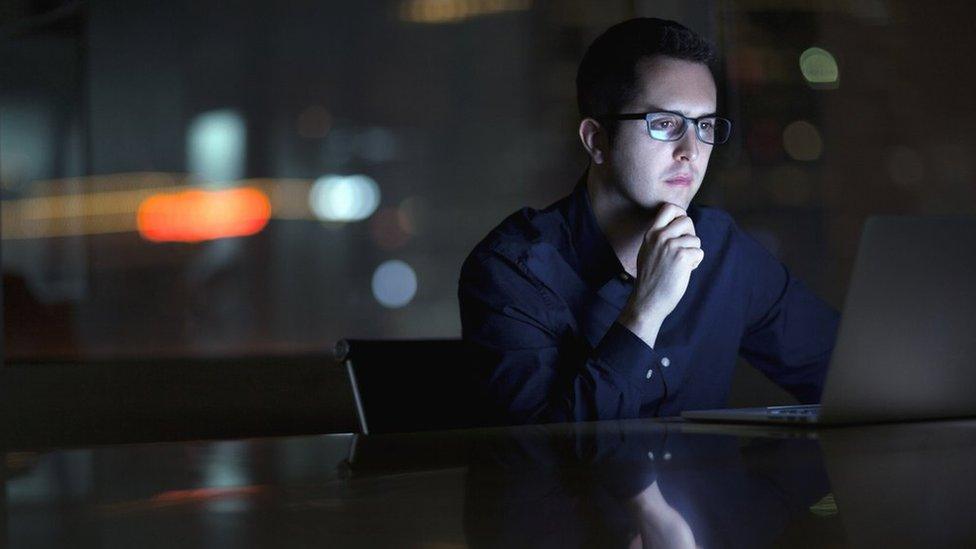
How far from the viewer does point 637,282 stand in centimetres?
181

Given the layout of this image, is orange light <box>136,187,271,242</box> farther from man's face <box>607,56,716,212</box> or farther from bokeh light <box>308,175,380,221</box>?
man's face <box>607,56,716,212</box>

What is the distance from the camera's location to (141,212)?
4047mm

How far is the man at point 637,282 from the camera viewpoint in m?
1.80

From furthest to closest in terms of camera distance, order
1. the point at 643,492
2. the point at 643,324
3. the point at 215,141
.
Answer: the point at 215,141
the point at 643,324
the point at 643,492

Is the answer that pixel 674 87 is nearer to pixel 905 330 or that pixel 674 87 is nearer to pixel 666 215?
pixel 666 215

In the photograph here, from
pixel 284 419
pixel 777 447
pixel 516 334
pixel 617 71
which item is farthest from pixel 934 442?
pixel 284 419

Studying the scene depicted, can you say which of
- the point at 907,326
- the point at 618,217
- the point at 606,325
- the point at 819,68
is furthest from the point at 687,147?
the point at 819,68

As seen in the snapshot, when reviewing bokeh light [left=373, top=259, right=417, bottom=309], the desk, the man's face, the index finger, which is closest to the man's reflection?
the desk

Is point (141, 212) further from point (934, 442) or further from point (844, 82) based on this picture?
point (934, 442)

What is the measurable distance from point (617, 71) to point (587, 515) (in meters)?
1.70

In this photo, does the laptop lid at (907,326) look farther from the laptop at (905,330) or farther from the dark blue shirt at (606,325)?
the dark blue shirt at (606,325)

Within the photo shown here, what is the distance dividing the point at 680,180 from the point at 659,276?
0.36 meters

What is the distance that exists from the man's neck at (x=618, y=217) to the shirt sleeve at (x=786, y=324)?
0.68ft

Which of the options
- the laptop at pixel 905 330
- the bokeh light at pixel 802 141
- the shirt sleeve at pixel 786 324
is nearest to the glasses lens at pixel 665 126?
the shirt sleeve at pixel 786 324
